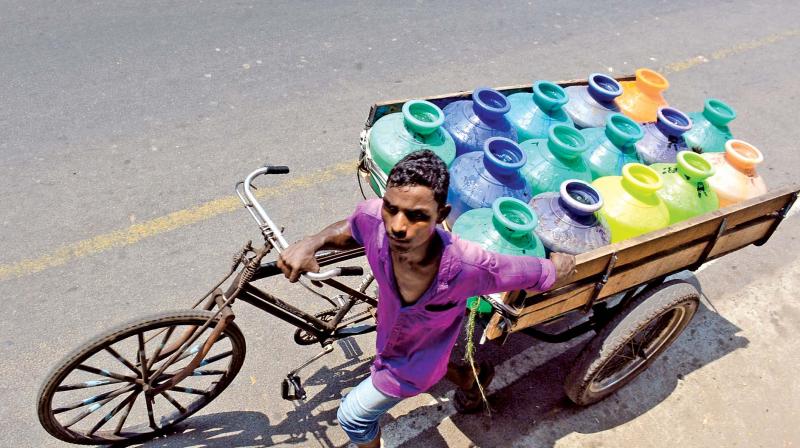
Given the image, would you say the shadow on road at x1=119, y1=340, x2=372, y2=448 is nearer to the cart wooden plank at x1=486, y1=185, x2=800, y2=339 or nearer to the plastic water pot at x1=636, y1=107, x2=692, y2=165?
the cart wooden plank at x1=486, y1=185, x2=800, y2=339

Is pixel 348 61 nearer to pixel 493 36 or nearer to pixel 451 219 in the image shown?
pixel 493 36

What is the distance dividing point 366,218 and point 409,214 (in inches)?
13.6

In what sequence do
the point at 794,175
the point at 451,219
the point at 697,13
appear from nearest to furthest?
1. the point at 451,219
2. the point at 794,175
3. the point at 697,13

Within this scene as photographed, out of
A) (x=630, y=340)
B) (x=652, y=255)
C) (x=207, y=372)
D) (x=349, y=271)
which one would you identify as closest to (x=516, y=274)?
(x=349, y=271)

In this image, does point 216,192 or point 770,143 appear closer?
point 216,192

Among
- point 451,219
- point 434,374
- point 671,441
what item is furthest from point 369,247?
point 671,441

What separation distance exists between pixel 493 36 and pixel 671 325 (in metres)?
4.55

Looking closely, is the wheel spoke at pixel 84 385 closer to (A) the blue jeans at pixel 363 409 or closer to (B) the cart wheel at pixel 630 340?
(A) the blue jeans at pixel 363 409

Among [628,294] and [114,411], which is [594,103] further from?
[114,411]

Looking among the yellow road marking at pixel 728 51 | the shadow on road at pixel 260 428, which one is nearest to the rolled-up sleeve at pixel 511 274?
the shadow on road at pixel 260 428

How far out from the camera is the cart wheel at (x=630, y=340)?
2889mm

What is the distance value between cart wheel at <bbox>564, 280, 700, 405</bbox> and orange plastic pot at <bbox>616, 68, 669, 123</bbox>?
4.17 feet

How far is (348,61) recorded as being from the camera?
5.96 m

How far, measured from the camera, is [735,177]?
3.25m
